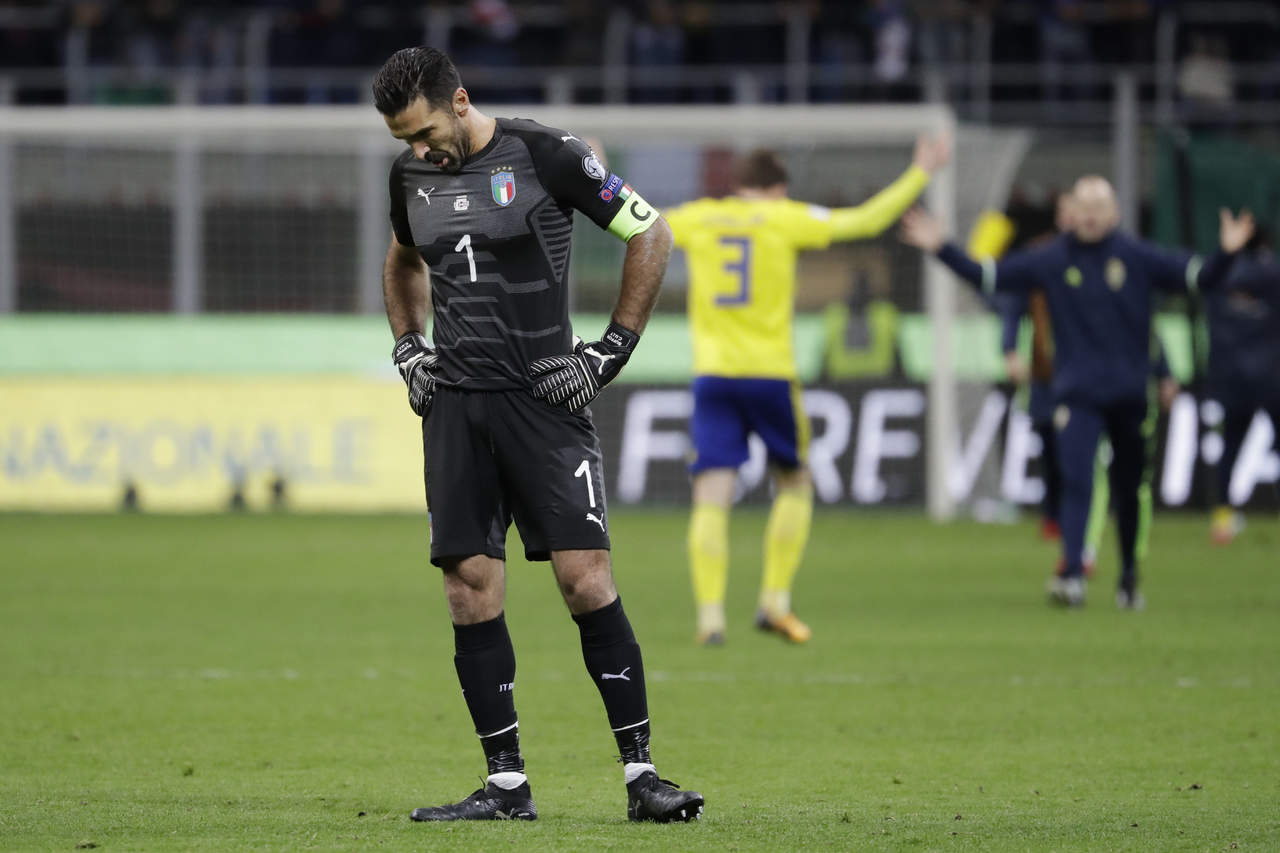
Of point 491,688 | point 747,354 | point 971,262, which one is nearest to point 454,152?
point 491,688

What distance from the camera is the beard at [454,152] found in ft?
17.0

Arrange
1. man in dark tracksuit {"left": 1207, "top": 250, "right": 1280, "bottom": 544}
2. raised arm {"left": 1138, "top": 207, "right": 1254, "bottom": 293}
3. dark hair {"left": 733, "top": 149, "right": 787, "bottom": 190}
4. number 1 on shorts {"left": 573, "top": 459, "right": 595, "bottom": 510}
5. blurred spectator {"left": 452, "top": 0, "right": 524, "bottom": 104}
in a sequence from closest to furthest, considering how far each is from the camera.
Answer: number 1 on shorts {"left": 573, "top": 459, "right": 595, "bottom": 510}, dark hair {"left": 733, "top": 149, "right": 787, "bottom": 190}, raised arm {"left": 1138, "top": 207, "right": 1254, "bottom": 293}, man in dark tracksuit {"left": 1207, "top": 250, "right": 1280, "bottom": 544}, blurred spectator {"left": 452, "top": 0, "right": 524, "bottom": 104}

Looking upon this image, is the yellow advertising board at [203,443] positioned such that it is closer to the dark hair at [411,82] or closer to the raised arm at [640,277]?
the raised arm at [640,277]

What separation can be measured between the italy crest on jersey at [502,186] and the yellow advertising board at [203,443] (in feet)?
42.0

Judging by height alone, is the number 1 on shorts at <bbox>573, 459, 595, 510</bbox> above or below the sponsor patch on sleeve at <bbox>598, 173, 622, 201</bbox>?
below

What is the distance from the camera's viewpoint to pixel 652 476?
58.8 ft

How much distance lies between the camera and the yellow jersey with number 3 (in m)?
9.62

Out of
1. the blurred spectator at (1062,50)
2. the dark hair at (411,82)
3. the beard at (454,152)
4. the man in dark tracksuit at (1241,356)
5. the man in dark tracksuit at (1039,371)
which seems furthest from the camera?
the blurred spectator at (1062,50)


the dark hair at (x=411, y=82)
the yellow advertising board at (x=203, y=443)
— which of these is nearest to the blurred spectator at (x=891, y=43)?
the yellow advertising board at (x=203, y=443)

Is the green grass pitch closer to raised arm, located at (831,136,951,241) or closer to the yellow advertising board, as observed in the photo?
raised arm, located at (831,136,951,241)

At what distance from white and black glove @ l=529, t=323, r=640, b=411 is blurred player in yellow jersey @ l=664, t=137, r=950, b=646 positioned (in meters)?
4.34

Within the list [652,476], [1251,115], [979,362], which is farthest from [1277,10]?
[652,476]

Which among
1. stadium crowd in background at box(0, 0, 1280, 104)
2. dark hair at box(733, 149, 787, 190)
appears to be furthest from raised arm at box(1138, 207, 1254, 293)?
stadium crowd in background at box(0, 0, 1280, 104)

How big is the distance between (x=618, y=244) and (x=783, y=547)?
31.3 feet
